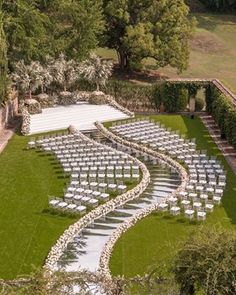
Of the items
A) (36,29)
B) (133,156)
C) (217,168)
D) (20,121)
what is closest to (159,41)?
(36,29)

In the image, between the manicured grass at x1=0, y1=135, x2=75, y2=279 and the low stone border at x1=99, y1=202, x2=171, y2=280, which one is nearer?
the low stone border at x1=99, y1=202, x2=171, y2=280

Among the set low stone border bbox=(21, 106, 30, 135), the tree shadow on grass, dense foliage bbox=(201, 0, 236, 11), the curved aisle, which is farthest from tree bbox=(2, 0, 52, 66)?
dense foliage bbox=(201, 0, 236, 11)

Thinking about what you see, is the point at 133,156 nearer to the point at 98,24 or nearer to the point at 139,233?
the point at 139,233

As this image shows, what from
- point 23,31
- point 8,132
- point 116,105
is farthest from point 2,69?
point 116,105

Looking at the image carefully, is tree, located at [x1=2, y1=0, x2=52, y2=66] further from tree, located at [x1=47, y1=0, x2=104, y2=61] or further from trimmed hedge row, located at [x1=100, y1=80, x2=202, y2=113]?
trimmed hedge row, located at [x1=100, y1=80, x2=202, y2=113]

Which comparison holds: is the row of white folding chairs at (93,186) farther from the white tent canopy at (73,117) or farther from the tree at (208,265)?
the tree at (208,265)

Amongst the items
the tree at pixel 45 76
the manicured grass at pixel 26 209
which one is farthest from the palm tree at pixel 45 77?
the manicured grass at pixel 26 209
